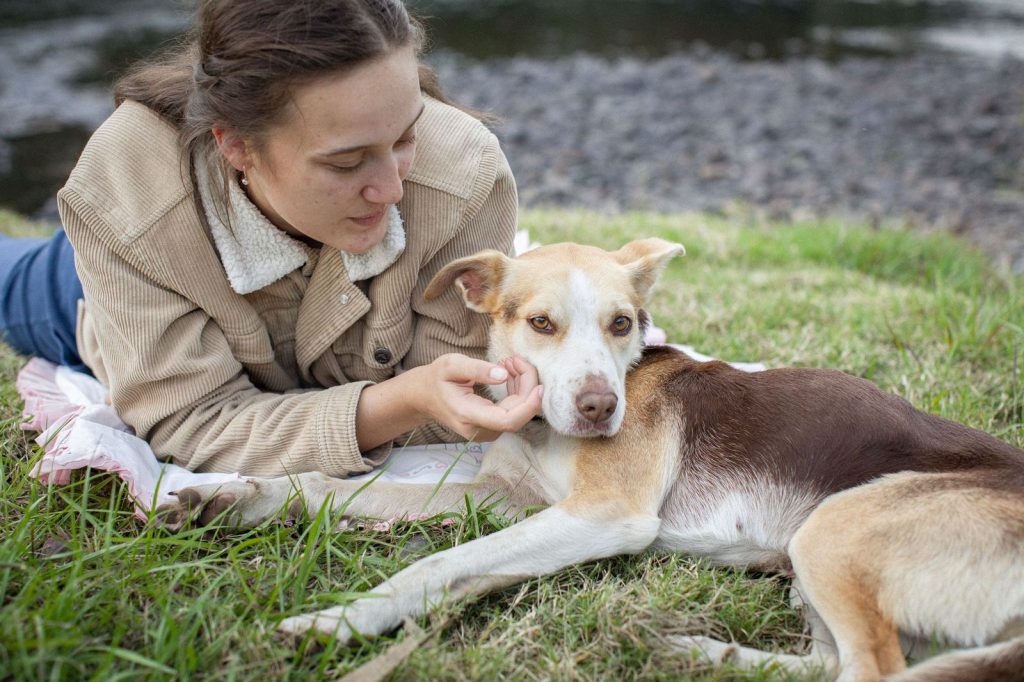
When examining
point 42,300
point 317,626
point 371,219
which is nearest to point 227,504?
point 317,626

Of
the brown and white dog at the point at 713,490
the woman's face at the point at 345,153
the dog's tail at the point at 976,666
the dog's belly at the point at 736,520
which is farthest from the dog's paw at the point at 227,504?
the dog's tail at the point at 976,666

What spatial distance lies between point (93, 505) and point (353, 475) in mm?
1022

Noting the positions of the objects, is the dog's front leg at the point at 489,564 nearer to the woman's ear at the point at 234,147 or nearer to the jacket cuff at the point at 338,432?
the jacket cuff at the point at 338,432

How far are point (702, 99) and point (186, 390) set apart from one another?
12.3 metres

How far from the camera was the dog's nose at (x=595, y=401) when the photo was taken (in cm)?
325

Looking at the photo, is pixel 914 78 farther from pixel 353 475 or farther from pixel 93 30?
pixel 93 30

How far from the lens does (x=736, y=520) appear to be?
3393 mm

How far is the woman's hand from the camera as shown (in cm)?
319

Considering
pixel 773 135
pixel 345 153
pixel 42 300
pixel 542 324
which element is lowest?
pixel 773 135

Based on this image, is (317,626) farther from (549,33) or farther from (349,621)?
(549,33)

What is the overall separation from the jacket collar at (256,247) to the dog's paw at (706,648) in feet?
6.28

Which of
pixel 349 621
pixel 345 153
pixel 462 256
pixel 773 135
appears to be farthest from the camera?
pixel 773 135

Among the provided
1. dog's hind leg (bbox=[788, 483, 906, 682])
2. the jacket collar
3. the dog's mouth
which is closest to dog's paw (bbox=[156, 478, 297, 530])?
the jacket collar

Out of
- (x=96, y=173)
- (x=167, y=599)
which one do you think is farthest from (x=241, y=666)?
(x=96, y=173)
